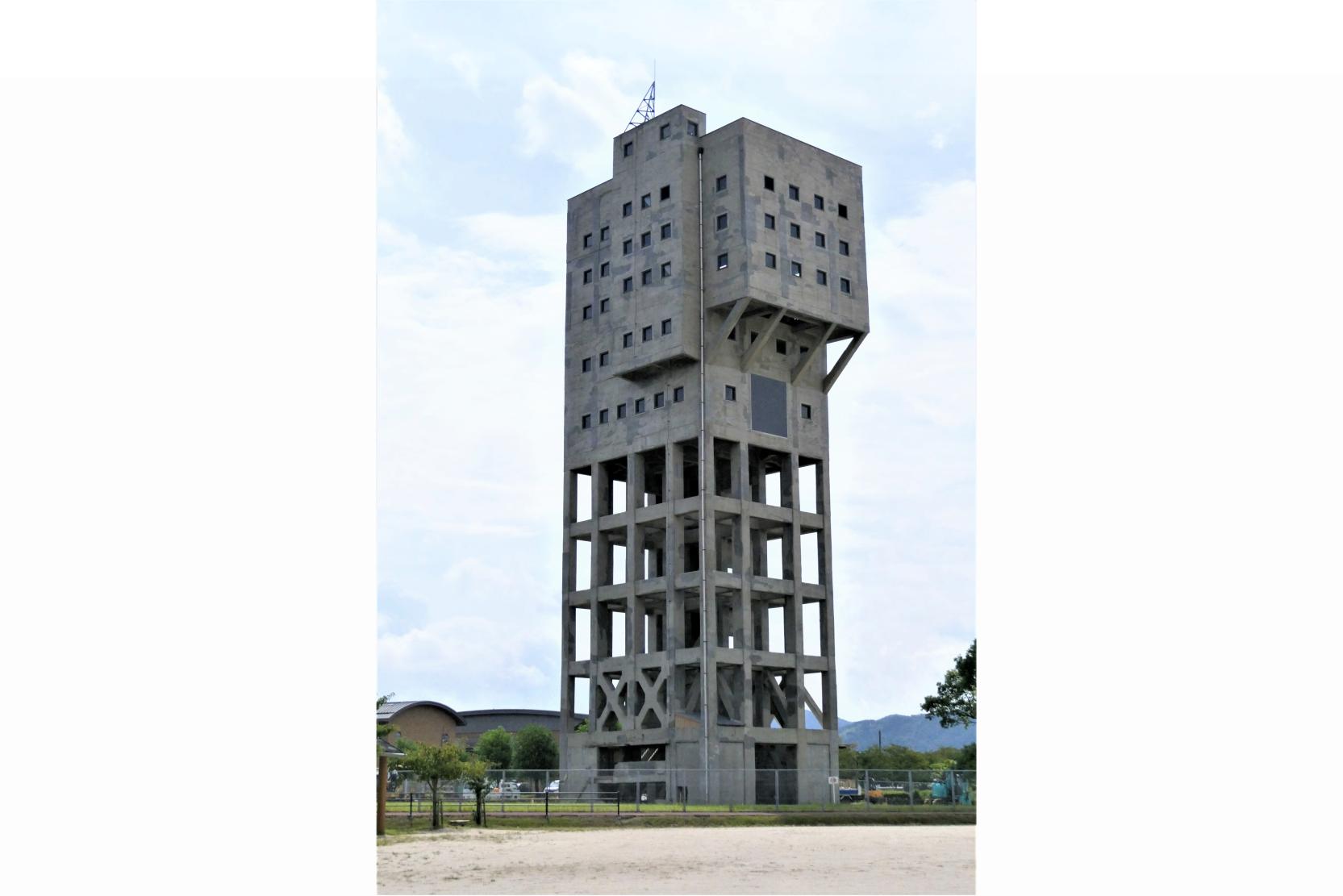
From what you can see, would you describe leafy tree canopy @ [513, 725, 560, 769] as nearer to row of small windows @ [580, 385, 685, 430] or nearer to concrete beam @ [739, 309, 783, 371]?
row of small windows @ [580, 385, 685, 430]

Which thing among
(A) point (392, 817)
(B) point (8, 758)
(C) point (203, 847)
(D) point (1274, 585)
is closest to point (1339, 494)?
(D) point (1274, 585)

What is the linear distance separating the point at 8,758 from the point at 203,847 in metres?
2.17

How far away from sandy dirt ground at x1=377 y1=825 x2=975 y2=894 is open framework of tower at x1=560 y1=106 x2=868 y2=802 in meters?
19.3

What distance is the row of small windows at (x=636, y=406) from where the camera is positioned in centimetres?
5434

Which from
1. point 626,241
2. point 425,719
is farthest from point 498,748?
point 626,241

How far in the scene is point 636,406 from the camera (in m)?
55.8

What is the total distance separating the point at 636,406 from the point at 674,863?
33435mm

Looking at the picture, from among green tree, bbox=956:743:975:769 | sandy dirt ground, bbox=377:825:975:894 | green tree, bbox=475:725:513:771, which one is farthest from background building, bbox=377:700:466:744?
sandy dirt ground, bbox=377:825:975:894

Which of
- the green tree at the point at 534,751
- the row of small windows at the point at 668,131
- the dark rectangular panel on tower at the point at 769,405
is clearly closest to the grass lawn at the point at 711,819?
the dark rectangular panel on tower at the point at 769,405

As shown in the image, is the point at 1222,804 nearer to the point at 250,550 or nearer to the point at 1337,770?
the point at 1337,770

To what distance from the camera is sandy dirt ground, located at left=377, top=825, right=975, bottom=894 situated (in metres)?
19.5

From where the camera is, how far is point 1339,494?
14359 millimetres

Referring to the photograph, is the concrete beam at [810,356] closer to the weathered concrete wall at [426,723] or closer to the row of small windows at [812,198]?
the row of small windows at [812,198]

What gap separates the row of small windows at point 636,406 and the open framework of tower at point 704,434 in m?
0.09
